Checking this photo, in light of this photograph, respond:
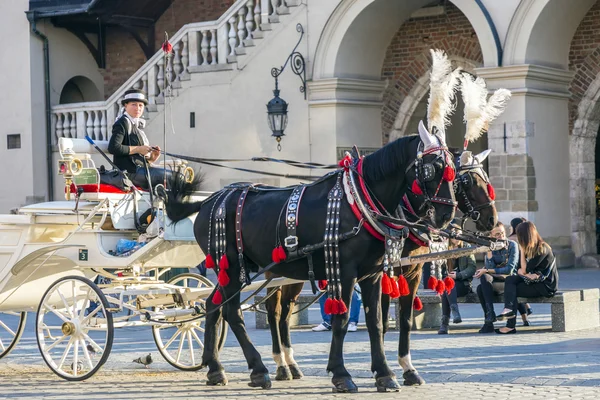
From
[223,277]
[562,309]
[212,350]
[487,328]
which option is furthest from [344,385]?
[562,309]

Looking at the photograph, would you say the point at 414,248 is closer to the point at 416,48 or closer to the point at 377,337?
the point at 377,337

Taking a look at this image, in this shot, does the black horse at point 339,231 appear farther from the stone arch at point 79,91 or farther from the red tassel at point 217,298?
the stone arch at point 79,91

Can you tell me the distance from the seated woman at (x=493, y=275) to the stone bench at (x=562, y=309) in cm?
15

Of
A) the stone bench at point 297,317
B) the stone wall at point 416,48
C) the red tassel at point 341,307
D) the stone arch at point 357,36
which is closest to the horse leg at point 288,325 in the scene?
the red tassel at point 341,307

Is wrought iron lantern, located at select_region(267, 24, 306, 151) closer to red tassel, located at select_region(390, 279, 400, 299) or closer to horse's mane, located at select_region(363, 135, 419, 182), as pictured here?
horse's mane, located at select_region(363, 135, 419, 182)

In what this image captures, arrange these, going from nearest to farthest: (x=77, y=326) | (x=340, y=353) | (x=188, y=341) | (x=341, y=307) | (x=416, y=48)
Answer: (x=341, y=307), (x=340, y=353), (x=77, y=326), (x=188, y=341), (x=416, y=48)

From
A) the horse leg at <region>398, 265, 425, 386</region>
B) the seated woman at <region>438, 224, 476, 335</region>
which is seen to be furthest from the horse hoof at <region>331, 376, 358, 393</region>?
the seated woman at <region>438, 224, 476, 335</region>

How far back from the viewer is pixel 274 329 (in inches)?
364

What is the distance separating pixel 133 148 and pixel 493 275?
420cm

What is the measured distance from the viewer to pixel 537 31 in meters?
17.8

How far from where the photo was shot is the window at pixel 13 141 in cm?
2323

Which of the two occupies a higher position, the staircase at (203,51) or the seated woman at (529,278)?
the staircase at (203,51)

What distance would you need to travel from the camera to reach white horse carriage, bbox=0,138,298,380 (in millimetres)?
9289

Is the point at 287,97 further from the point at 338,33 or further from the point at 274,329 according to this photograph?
the point at 274,329
